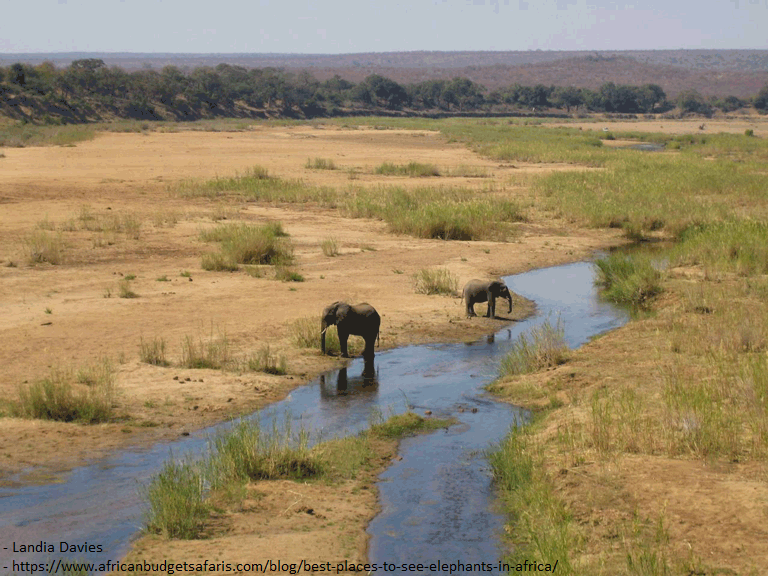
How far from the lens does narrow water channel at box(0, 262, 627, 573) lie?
6.98 meters

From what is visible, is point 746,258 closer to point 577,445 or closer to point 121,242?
point 577,445

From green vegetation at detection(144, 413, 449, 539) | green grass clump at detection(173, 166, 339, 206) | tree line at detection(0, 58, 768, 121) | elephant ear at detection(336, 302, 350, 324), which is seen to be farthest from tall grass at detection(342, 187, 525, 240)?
tree line at detection(0, 58, 768, 121)

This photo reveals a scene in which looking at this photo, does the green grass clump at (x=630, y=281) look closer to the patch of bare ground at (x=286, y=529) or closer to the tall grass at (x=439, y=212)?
the tall grass at (x=439, y=212)

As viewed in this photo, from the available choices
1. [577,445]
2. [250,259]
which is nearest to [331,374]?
[577,445]

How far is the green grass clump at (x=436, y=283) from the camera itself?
53.8 ft

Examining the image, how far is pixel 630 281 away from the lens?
16.3 m

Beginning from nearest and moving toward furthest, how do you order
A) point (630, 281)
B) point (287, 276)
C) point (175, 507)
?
point (175, 507)
point (630, 281)
point (287, 276)

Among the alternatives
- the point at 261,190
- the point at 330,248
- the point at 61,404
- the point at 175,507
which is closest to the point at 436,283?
the point at 330,248

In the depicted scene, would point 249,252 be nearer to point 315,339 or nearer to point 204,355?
point 315,339

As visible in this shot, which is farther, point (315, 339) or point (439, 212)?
point (439, 212)

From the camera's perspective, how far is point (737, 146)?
49969 mm

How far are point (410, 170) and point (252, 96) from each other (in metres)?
60.5

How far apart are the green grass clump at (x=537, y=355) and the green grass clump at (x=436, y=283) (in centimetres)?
427

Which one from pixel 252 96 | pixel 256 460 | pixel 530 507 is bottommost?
pixel 530 507
